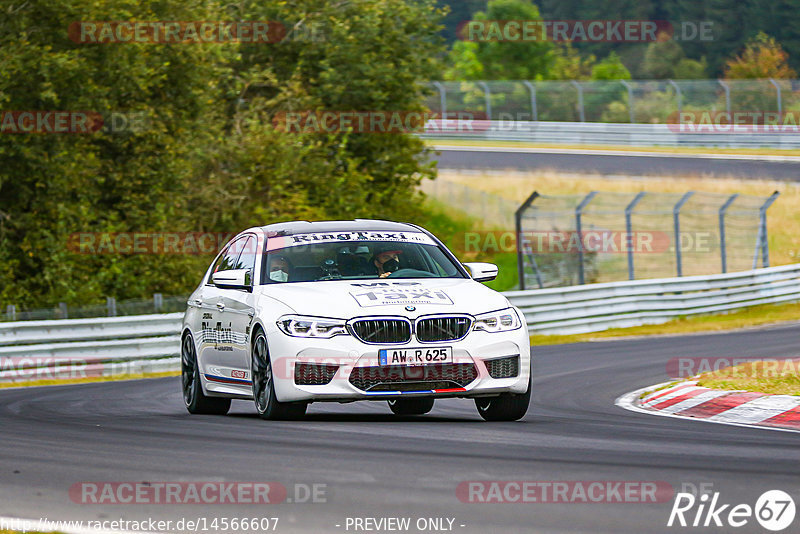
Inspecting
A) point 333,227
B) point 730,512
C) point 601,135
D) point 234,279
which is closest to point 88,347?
point 333,227

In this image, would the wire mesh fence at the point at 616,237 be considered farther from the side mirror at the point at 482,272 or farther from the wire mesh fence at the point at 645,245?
the side mirror at the point at 482,272

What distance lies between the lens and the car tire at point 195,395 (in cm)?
1181

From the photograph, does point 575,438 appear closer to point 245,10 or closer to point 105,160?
point 105,160

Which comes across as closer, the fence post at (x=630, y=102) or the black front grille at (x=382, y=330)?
the black front grille at (x=382, y=330)

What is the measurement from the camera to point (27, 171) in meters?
25.3

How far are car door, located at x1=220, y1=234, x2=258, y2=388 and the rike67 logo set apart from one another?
4.91m

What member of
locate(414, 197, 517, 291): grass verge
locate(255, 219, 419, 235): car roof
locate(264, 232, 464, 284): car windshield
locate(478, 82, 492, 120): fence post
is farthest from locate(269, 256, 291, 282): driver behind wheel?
locate(478, 82, 492, 120): fence post

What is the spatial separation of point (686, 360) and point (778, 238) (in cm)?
2061

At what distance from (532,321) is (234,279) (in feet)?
44.5

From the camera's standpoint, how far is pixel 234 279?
1080 cm

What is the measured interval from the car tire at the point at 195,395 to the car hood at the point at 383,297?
5.75ft

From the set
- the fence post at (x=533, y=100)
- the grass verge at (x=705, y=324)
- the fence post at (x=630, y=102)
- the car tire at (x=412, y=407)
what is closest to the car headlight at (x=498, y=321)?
the car tire at (x=412, y=407)

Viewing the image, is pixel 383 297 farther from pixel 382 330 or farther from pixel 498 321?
pixel 498 321

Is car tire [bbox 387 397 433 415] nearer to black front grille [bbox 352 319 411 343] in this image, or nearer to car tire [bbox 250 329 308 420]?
car tire [bbox 250 329 308 420]
